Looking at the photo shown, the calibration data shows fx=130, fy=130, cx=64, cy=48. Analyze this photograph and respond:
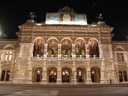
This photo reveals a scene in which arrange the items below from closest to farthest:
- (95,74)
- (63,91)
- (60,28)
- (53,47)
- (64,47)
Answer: (63,91), (60,28), (95,74), (53,47), (64,47)

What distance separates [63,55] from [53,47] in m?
3.84

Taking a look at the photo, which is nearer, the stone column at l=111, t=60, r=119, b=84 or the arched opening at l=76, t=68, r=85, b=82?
the stone column at l=111, t=60, r=119, b=84

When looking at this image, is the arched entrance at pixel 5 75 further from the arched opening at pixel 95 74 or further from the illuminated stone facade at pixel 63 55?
the arched opening at pixel 95 74

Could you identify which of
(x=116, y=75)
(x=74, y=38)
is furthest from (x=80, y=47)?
(x=116, y=75)

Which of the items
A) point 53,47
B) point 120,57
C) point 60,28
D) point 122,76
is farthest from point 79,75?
point 60,28

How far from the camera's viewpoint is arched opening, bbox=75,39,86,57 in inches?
1531

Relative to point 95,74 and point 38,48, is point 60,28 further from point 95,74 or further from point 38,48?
point 95,74

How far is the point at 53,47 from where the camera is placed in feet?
128

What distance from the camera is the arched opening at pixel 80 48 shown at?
38.9 metres

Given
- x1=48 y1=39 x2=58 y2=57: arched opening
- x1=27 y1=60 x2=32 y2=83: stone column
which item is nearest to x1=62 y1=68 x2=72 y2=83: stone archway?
x1=48 y1=39 x2=58 y2=57: arched opening

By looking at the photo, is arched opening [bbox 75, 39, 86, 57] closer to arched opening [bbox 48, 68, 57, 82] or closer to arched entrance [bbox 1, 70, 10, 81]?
arched opening [bbox 48, 68, 57, 82]

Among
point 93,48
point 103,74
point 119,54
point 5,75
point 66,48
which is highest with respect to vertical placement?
point 93,48

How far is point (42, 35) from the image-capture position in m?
37.0

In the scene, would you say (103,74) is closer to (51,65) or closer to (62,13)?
(51,65)
